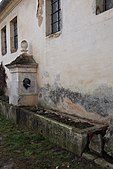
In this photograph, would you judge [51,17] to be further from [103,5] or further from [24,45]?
[103,5]

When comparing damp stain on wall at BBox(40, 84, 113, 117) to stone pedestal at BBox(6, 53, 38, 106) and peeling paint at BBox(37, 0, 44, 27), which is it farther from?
peeling paint at BBox(37, 0, 44, 27)

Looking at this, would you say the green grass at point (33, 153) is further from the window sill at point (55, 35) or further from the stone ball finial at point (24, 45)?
the stone ball finial at point (24, 45)

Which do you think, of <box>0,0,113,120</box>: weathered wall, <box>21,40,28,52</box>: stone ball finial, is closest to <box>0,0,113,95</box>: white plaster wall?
<box>0,0,113,120</box>: weathered wall

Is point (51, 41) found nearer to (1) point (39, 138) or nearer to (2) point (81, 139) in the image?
(1) point (39, 138)

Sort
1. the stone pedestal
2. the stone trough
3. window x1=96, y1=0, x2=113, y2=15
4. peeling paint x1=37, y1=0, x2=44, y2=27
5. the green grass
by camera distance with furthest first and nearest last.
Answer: the stone pedestal < peeling paint x1=37, y1=0, x2=44, y2=27 < window x1=96, y1=0, x2=113, y2=15 < the stone trough < the green grass

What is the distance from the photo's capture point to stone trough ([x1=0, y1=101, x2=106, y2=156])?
3512 mm

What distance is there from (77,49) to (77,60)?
23 cm

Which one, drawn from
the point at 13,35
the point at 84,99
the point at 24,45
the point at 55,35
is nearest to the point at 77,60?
the point at 84,99

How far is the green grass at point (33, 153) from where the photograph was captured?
132 inches

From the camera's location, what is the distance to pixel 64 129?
12.8ft

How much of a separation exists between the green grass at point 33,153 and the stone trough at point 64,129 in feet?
0.40

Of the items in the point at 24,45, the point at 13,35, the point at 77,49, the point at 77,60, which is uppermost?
the point at 13,35

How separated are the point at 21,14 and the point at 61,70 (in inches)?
138

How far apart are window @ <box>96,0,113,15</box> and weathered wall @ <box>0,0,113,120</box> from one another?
74 mm
